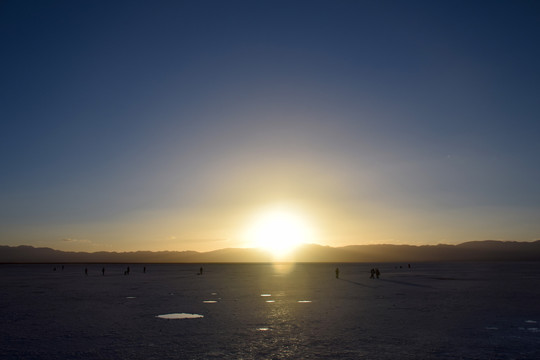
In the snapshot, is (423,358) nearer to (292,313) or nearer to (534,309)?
(292,313)

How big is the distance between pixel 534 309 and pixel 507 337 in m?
9.88

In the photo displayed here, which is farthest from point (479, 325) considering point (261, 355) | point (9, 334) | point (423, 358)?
point (9, 334)

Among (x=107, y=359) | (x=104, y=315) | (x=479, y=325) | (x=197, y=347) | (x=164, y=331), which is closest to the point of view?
(x=107, y=359)

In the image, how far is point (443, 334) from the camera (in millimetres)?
16125

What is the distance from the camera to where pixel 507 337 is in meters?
15.5

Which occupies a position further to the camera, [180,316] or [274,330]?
[180,316]

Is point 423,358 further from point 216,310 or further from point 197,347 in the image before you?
point 216,310

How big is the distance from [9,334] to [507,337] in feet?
60.9

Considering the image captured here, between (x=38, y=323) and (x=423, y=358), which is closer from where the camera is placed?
(x=423, y=358)

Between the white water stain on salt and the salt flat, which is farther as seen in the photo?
the white water stain on salt

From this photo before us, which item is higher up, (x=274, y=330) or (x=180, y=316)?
(x=274, y=330)

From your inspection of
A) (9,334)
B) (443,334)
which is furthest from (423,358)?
(9,334)

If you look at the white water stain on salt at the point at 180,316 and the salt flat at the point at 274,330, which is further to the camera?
the white water stain on salt at the point at 180,316

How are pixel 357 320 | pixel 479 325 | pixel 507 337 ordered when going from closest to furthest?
pixel 507 337
pixel 479 325
pixel 357 320
